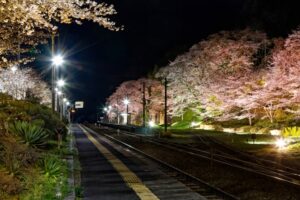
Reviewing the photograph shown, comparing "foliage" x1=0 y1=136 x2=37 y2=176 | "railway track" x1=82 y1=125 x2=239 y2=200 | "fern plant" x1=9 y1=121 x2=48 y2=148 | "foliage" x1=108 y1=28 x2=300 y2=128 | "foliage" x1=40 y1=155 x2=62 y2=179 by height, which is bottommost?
"railway track" x1=82 y1=125 x2=239 y2=200

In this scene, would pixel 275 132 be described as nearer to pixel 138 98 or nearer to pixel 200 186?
pixel 200 186

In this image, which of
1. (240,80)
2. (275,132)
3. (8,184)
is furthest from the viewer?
Answer: (240,80)

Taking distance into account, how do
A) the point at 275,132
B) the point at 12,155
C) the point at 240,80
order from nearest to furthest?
the point at 12,155
the point at 275,132
the point at 240,80

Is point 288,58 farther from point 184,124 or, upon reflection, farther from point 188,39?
point 188,39

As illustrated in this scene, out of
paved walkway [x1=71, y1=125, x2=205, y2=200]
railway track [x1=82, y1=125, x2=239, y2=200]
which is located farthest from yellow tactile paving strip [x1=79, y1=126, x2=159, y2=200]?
railway track [x1=82, y1=125, x2=239, y2=200]

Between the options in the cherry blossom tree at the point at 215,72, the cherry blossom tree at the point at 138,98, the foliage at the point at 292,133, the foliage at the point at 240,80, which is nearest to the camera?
the foliage at the point at 292,133

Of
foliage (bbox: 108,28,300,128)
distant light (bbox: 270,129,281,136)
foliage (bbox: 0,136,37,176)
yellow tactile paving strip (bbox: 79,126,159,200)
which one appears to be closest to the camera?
foliage (bbox: 0,136,37,176)

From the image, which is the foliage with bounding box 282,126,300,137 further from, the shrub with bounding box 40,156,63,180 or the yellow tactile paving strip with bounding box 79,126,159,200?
the shrub with bounding box 40,156,63,180

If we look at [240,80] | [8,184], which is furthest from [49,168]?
[240,80]

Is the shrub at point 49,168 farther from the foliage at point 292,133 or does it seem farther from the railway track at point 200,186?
the foliage at point 292,133

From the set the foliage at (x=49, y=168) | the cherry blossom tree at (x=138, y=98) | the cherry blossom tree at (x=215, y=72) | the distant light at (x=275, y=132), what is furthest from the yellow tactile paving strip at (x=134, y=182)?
the cherry blossom tree at (x=138, y=98)

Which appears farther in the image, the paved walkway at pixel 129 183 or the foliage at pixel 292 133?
the foliage at pixel 292 133

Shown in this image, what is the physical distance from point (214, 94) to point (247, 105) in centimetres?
1026

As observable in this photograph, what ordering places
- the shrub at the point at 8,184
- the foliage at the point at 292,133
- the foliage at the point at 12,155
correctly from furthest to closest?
the foliage at the point at 292,133
the foliage at the point at 12,155
the shrub at the point at 8,184
